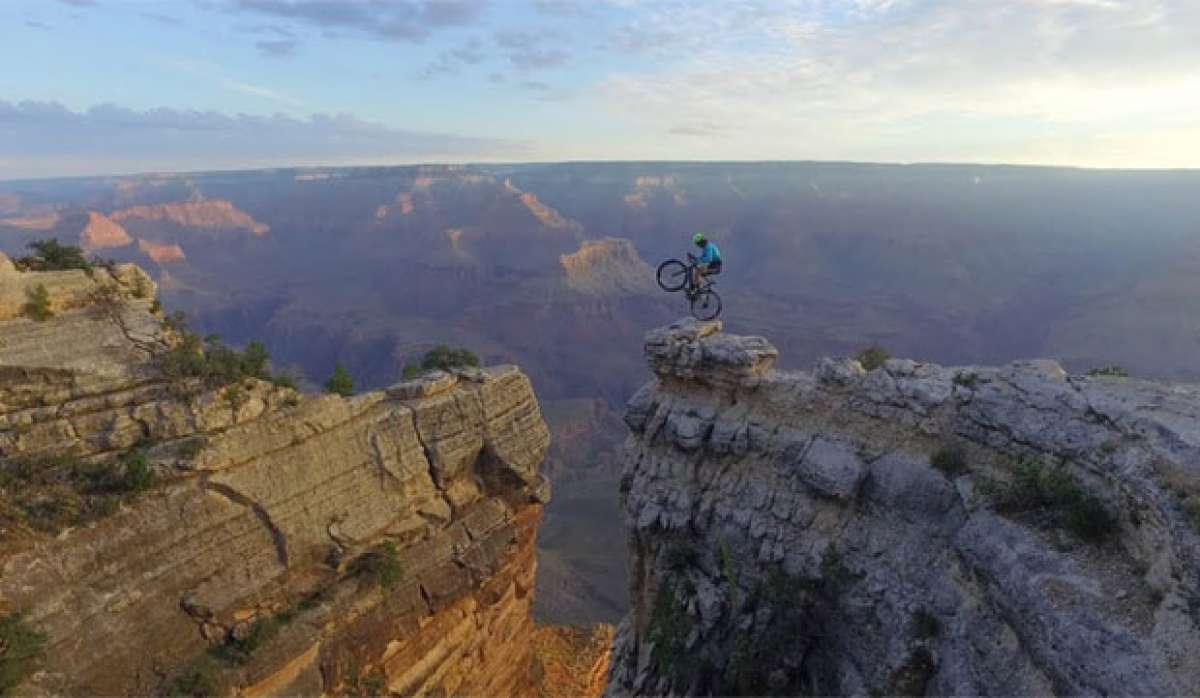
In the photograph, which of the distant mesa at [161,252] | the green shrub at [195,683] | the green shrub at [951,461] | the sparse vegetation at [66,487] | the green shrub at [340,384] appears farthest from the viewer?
the distant mesa at [161,252]

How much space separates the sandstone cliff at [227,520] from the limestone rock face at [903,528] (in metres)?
6.85

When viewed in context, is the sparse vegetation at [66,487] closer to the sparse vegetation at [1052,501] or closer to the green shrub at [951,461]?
the green shrub at [951,461]

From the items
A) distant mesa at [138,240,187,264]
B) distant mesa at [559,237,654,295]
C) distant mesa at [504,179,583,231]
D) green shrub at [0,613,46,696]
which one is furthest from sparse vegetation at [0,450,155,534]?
distant mesa at [138,240,187,264]

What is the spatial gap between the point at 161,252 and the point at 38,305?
170701mm

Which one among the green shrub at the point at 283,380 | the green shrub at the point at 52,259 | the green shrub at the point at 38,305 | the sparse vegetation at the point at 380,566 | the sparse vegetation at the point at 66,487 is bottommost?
the sparse vegetation at the point at 380,566

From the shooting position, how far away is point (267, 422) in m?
19.3

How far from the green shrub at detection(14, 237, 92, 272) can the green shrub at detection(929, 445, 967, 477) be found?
929 inches

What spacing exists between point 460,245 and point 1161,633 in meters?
171

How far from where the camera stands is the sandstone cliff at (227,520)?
52.0ft

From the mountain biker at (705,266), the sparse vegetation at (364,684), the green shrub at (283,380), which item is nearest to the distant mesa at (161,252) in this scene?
the green shrub at (283,380)

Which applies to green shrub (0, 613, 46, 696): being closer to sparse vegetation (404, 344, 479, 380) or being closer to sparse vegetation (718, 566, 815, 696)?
sparse vegetation (404, 344, 479, 380)

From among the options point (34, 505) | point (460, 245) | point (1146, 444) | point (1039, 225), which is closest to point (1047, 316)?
point (1039, 225)

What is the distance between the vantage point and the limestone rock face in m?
9.56

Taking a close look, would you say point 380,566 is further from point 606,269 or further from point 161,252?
point 161,252
